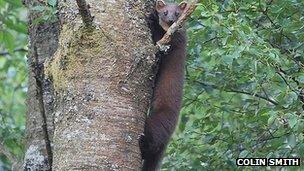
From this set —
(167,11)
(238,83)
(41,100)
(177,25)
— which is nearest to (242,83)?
(238,83)

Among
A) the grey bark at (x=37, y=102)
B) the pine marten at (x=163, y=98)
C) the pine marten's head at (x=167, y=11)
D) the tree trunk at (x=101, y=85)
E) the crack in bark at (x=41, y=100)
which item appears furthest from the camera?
the pine marten's head at (x=167, y=11)

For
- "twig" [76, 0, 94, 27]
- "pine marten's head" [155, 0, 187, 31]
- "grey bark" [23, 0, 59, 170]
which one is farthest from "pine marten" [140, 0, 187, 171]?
"twig" [76, 0, 94, 27]

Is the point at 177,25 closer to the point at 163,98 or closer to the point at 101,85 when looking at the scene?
the point at 101,85

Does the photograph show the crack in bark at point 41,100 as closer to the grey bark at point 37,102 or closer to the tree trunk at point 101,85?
the tree trunk at point 101,85

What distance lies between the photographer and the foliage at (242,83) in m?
3.79

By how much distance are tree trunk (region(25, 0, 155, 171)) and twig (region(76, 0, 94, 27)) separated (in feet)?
0.11

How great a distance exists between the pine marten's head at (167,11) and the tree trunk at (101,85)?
66 cm

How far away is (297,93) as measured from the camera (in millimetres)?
3900

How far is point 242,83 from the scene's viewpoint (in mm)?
4723


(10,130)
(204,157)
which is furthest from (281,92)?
→ (10,130)

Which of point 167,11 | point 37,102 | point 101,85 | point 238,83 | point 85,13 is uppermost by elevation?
point 167,11

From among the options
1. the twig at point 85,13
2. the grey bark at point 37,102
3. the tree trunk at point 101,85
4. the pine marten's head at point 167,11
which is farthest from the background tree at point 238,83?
the twig at point 85,13

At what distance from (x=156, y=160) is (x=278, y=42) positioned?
137cm

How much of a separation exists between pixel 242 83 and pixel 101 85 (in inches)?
84.2
